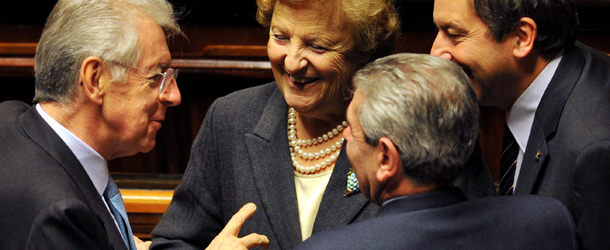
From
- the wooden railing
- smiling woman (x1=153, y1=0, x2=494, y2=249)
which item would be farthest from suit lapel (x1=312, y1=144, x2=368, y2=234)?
the wooden railing

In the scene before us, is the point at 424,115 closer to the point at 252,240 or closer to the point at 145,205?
the point at 252,240

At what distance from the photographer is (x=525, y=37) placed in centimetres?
170

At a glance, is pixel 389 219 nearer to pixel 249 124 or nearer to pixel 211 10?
pixel 249 124

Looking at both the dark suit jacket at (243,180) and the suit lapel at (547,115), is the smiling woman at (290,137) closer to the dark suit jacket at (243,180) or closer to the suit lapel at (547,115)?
the dark suit jacket at (243,180)

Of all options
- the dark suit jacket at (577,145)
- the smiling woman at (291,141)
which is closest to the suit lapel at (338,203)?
the smiling woman at (291,141)

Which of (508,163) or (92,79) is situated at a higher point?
(92,79)

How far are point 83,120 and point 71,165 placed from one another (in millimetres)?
172

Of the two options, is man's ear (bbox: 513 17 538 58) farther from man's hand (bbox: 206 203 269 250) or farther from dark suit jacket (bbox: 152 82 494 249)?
man's hand (bbox: 206 203 269 250)

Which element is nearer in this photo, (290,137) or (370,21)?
(370,21)

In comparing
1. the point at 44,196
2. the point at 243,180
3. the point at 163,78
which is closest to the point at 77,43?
the point at 163,78

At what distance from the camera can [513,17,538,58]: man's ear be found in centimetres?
168

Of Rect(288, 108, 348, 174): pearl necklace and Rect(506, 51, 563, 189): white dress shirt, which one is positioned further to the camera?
Rect(288, 108, 348, 174): pearl necklace

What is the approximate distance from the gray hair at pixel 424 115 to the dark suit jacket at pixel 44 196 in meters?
0.59

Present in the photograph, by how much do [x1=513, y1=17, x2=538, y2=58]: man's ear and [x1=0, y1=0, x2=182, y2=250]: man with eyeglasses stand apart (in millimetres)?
886
